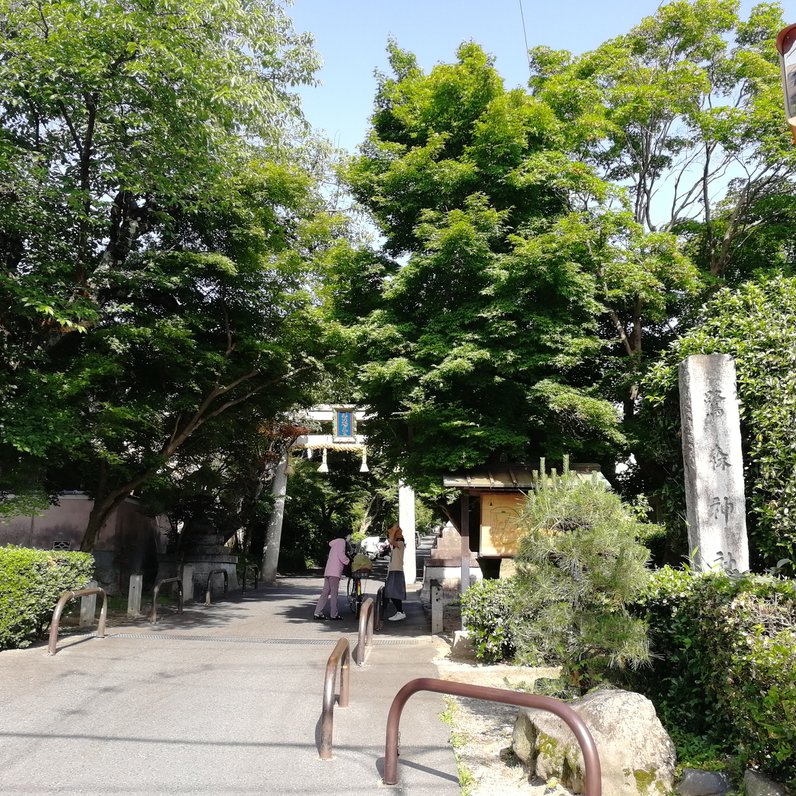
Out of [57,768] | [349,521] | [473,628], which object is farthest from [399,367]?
[349,521]

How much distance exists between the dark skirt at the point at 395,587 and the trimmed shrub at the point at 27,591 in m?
5.58

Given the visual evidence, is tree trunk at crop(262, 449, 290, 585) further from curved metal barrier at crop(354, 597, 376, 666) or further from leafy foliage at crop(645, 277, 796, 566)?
leafy foliage at crop(645, 277, 796, 566)

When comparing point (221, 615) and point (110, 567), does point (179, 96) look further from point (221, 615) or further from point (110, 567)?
point (110, 567)

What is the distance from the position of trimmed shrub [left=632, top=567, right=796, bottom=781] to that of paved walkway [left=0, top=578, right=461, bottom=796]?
6.74 ft

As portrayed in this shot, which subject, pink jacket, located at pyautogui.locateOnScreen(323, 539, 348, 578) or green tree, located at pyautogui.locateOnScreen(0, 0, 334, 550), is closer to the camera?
green tree, located at pyautogui.locateOnScreen(0, 0, 334, 550)

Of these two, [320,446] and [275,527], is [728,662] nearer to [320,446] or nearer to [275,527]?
[320,446]

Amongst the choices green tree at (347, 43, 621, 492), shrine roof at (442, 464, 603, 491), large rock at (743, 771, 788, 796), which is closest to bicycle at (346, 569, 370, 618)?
green tree at (347, 43, 621, 492)

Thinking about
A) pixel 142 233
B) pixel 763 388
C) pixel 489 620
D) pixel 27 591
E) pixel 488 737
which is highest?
pixel 142 233

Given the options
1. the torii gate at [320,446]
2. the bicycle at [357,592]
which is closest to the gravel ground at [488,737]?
the bicycle at [357,592]

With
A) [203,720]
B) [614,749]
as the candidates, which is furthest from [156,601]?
[614,749]

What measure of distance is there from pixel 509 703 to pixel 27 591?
7.78 m

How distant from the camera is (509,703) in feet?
13.8

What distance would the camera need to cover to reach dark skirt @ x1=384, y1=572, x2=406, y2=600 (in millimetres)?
13125

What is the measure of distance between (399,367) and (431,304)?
1.65 meters
